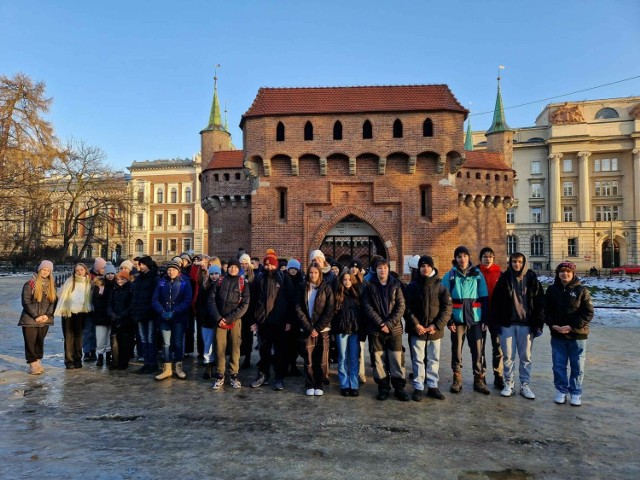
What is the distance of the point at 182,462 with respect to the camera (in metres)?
3.91

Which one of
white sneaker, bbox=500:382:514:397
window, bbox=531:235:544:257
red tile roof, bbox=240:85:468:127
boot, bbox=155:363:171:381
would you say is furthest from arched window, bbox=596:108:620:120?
boot, bbox=155:363:171:381

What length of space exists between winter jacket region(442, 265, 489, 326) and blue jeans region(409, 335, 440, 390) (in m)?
0.55

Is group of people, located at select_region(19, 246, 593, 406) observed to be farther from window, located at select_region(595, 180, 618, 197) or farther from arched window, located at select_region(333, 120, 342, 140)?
window, located at select_region(595, 180, 618, 197)

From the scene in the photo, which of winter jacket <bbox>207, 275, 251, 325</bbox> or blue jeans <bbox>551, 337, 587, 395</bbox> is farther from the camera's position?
winter jacket <bbox>207, 275, 251, 325</bbox>

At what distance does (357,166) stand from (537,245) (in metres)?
43.5

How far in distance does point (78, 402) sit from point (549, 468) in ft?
18.1

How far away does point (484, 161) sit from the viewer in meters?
26.4

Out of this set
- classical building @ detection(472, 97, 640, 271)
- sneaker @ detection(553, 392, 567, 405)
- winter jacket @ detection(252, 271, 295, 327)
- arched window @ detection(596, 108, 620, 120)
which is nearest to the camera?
sneaker @ detection(553, 392, 567, 405)

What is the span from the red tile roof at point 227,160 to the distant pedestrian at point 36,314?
17.3 metres

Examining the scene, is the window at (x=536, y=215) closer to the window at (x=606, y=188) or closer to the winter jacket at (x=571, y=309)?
the window at (x=606, y=188)

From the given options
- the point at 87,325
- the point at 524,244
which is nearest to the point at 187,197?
the point at 524,244

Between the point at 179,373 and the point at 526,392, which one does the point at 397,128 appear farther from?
the point at 179,373

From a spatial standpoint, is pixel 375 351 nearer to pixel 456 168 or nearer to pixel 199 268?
pixel 199 268

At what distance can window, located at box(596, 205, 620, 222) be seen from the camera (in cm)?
5212
